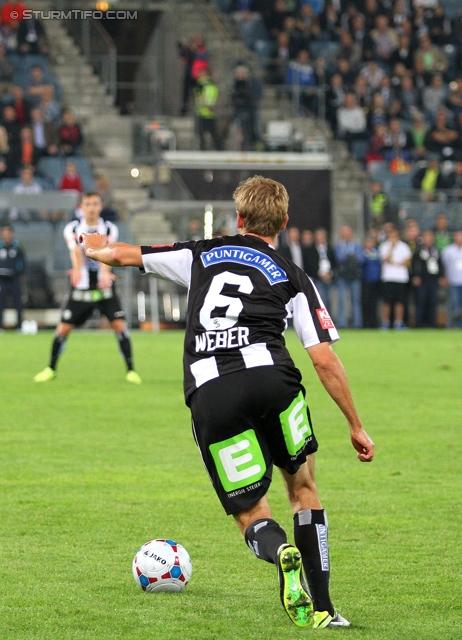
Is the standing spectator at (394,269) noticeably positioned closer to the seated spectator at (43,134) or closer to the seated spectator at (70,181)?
the seated spectator at (70,181)

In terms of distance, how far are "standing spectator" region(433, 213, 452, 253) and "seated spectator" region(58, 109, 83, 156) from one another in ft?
27.9

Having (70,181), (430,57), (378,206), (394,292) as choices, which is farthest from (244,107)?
(430,57)

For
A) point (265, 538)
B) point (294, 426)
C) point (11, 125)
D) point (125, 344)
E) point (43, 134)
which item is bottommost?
point (125, 344)

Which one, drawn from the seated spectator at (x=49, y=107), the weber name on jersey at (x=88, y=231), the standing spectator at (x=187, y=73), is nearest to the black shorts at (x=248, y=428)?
the weber name on jersey at (x=88, y=231)

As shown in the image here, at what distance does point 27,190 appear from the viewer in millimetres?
25422

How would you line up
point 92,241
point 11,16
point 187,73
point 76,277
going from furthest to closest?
1. point 187,73
2. point 11,16
3. point 76,277
4. point 92,241

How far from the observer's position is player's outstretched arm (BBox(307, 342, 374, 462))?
4.69 m

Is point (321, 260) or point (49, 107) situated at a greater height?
point (49, 107)

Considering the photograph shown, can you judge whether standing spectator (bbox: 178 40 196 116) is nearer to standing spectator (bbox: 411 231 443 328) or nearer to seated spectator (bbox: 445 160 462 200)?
seated spectator (bbox: 445 160 462 200)

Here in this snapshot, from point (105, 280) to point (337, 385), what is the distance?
9.43 meters

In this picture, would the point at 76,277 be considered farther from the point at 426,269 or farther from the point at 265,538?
the point at 426,269

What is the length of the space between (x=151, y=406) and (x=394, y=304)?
15.2m

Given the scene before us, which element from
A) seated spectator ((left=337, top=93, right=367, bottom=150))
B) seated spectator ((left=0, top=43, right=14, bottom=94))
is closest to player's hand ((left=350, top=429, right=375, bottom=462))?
seated spectator ((left=0, top=43, right=14, bottom=94))

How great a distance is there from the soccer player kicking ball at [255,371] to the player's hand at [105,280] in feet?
29.6
